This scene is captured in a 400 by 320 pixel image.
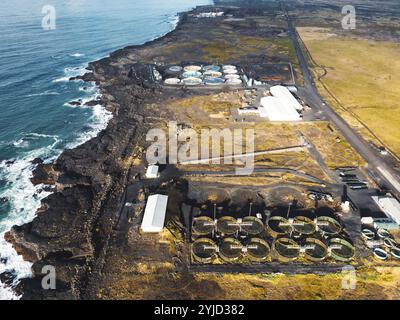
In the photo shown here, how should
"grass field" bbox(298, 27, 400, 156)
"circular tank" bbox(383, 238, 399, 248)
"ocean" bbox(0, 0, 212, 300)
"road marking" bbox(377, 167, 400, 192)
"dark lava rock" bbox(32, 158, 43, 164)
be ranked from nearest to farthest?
"circular tank" bbox(383, 238, 399, 248), "ocean" bbox(0, 0, 212, 300), "road marking" bbox(377, 167, 400, 192), "dark lava rock" bbox(32, 158, 43, 164), "grass field" bbox(298, 27, 400, 156)

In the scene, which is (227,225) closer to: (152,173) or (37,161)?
(152,173)

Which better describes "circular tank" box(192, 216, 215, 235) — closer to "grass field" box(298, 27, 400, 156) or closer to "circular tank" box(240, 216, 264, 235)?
"circular tank" box(240, 216, 264, 235)

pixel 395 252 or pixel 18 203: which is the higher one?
pixel 18 203

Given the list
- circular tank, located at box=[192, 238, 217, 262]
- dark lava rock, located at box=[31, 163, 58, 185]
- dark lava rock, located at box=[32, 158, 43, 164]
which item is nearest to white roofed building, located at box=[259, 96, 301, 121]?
circular tank, located at box=[192, 238, 217, 262]

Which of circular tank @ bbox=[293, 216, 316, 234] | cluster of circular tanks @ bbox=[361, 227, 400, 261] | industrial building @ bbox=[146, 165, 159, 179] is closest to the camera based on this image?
cluster of circular tanks @ bbox=[361, 227, 400, 261]

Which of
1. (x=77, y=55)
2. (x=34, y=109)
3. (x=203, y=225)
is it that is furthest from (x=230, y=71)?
(x=203, y=225)

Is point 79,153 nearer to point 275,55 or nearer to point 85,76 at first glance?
point 85,76

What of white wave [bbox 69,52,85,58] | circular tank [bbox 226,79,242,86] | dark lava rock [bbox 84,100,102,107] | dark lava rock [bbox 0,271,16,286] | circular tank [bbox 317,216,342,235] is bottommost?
dark lava rock [bbox 0,271,16,286]
